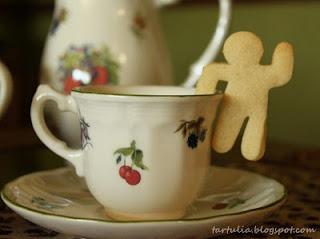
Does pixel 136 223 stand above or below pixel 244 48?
below

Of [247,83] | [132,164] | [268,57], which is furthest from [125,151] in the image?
[268,57]

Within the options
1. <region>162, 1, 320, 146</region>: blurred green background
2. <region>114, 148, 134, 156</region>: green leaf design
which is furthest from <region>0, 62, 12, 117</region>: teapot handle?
<region>162, 1, 320, 146</region>: blurred green background

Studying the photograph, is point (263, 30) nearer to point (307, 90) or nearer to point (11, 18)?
point (307, 90)

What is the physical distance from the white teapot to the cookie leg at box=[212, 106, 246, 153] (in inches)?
6.5

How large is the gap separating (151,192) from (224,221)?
7 centimetres

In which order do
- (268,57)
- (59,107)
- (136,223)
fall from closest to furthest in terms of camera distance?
(136,223) → (59,107) → (268,57)

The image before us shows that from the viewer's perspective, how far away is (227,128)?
47cm

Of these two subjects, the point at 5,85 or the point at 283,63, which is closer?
the point at 283,63

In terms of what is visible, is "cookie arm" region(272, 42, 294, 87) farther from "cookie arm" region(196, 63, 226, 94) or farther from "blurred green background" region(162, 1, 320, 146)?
"blurred green background" region(162, 1, 320, 146)

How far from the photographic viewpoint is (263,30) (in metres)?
1.09

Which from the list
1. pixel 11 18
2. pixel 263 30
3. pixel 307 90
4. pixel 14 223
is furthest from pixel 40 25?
pixel 14 223

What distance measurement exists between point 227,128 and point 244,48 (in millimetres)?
69

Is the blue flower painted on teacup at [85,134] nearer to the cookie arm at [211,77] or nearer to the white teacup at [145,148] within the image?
the white teacup at [145,148]

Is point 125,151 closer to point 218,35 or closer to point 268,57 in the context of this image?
point 218,35
